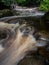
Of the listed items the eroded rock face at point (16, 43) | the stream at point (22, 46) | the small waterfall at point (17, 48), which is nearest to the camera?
the stream at point (22, 46)

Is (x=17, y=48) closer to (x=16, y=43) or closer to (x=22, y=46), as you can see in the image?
(x=22, y=46)

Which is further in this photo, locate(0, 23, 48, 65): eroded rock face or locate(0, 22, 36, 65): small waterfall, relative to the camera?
locate(0, 23, 48, 65): eroded rock face

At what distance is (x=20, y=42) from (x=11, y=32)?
1.36m

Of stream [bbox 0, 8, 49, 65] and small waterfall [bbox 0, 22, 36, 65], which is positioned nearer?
stream [bbox 0, 8, 49, 65]

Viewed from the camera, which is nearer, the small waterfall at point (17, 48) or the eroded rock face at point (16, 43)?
the small waterfall at point (17, 48)

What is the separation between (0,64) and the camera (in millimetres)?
6844

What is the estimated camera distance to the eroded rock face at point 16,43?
7.26 m

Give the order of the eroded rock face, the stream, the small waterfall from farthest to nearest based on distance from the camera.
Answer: the eroded rock face, the small waterfall, the stream

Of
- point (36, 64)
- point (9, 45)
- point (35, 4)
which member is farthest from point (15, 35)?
point (35, 4)

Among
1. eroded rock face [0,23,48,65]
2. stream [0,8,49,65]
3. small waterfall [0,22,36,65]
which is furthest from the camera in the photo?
eroded rock face [0,23,48,65]

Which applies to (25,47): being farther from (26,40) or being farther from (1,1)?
(1,1)

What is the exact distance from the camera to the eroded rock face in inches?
286

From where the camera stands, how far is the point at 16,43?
8523 millimetres

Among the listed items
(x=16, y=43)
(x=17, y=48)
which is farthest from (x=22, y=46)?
(x=16, y=43)
